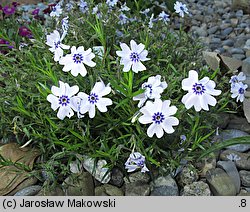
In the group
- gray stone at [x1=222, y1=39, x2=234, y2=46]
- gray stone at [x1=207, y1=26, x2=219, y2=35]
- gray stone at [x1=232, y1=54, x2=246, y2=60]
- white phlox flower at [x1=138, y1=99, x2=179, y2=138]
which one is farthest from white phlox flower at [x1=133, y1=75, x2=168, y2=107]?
gray stone at [x1=207, y1=26, x2=219, y2=35]

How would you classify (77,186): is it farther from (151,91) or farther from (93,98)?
(151,91)

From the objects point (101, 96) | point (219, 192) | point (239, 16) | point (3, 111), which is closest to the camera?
point (101, 96)

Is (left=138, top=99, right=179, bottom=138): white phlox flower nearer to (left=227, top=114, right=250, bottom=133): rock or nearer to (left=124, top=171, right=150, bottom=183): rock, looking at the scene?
(left=124, top=171, right=150, bottom=183): rock

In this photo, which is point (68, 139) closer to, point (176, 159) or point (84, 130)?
point (84, 130)

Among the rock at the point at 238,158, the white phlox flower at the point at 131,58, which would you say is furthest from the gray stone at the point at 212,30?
the white phlox flower at the point at 131,58

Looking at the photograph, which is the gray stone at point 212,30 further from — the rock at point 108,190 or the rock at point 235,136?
the rock at point 108,190

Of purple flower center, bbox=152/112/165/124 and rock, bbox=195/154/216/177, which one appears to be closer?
purple flower center, bbox=152/112/165/124
